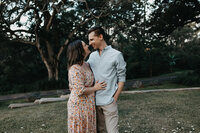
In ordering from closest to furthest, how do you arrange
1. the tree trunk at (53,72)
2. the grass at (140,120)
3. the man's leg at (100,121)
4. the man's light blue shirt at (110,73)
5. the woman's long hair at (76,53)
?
1. the woman's long hair at (76,53)
2. the man's light blue shirt at (110,73)
3. the man's leg at (100,121)
4. the grass at (140,120)
5. the tree trunk at (53,72)

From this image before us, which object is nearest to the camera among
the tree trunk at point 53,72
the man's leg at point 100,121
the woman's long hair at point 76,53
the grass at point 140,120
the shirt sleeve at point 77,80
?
the shirt sleeve at point 77,80

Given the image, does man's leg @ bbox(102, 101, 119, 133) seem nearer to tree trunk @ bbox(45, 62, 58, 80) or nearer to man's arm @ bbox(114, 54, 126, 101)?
man's arm @ bbox(114, 54, 126, 101)

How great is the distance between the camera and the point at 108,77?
260 centimetres

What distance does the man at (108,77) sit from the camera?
258 cm

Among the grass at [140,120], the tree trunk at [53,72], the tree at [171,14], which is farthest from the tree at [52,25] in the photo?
the grass at [140,120]

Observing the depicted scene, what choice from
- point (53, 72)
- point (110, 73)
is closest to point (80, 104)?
point (110, 73)

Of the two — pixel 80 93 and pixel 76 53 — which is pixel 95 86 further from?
pixel 76 53

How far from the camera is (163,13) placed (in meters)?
12.6

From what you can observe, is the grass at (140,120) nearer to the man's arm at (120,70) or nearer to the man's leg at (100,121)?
the man's leg at (100,121)

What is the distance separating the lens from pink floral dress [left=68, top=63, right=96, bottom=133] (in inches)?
94.1

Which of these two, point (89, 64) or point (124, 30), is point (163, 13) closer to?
point (124, 30)

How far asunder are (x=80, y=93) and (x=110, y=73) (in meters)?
0.53

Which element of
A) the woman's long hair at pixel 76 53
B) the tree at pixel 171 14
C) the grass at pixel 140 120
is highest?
the tree at pixel 171 14

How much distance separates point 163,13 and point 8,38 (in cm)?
1123
